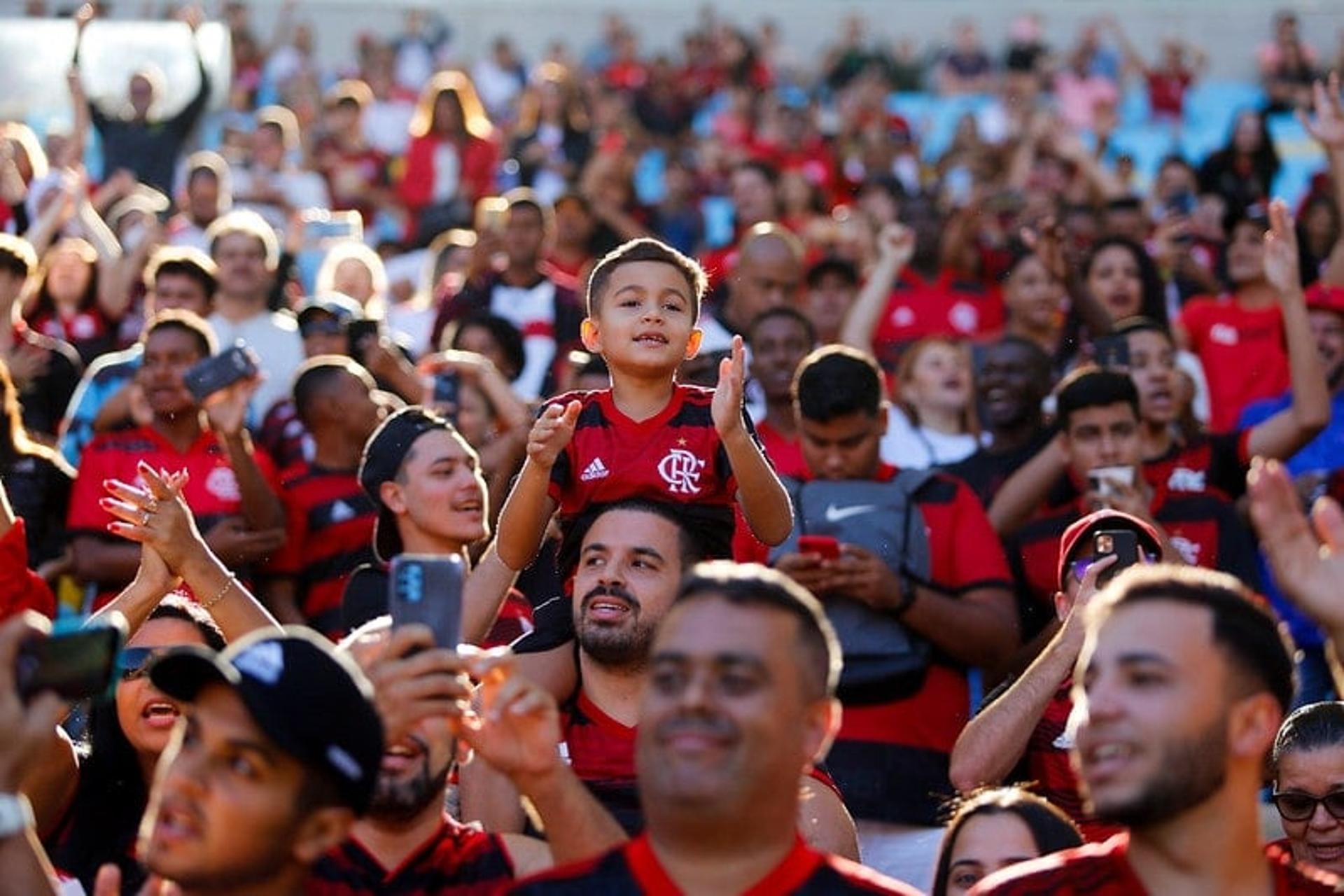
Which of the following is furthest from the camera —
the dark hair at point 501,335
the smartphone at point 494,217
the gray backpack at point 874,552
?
the smartphone at point 494,217

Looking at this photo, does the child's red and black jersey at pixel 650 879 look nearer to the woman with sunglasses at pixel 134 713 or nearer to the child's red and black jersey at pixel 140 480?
the woman with sunglasses at pixel 134 713

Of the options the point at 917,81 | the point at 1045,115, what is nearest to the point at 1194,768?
the point at 1045,115

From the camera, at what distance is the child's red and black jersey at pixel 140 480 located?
824 cm

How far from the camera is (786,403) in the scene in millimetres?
9109

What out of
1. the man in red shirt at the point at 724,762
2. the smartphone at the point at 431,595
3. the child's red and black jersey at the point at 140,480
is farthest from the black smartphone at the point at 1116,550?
the child's red and black jersey at the point at 140,480

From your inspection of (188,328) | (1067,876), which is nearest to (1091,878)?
(1067,876)

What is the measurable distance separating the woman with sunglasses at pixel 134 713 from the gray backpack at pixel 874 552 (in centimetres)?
202

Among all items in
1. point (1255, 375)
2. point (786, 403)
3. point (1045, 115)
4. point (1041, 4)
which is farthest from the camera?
point (1041, 4)

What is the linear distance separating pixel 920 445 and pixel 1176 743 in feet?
18.1

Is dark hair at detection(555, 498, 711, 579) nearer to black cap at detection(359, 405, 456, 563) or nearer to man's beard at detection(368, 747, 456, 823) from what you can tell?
black cap at detection(359, 405, 456, 563)

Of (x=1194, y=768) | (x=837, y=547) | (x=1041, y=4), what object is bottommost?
(x=837, y=547)

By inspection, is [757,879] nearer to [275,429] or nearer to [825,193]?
[275,429]

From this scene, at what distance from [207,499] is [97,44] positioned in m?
9.78

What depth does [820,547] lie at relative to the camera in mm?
7129
